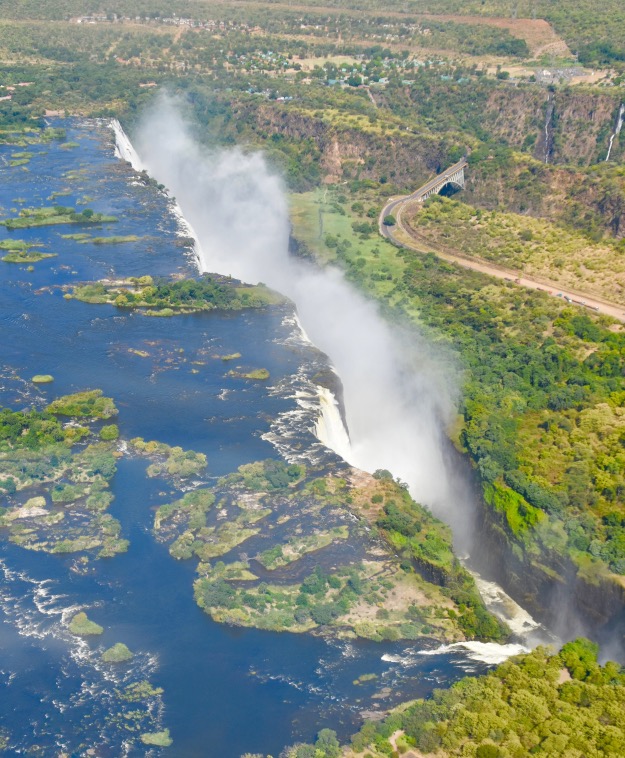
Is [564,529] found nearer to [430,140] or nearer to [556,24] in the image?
[430,140]

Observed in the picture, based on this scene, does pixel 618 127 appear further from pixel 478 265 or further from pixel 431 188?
pixel 478 265

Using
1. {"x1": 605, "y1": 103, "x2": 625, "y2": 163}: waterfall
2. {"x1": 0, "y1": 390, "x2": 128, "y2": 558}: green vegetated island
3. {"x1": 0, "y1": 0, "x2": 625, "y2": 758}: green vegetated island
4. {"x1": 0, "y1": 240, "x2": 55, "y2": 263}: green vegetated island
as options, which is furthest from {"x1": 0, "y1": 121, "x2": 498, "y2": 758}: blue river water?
{"x1": 605, "y1": 103, "x2": 625, "y2": 163}: waterfall

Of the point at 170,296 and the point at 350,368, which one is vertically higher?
the point at 170,296

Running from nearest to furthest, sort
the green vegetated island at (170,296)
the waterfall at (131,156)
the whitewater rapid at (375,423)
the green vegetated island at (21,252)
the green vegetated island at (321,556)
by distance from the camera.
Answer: the green vegetated island at (321,556)
the whitewater rapid at (375,423)
the green vegetated island at (170,296)
the green vegetated island at (21,252)
the waterfall at (131,156)

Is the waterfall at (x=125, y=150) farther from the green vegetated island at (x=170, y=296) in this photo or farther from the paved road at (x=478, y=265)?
the green vegetated island at (x=170, y=296)

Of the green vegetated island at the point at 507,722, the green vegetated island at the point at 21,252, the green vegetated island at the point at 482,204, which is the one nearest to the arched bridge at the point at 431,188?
the green vegetated island at the point at 482,204

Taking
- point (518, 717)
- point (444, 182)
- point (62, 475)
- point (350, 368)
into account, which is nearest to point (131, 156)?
point (444, 182)

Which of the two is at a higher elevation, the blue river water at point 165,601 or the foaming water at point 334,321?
the blue river water at point 165,601
